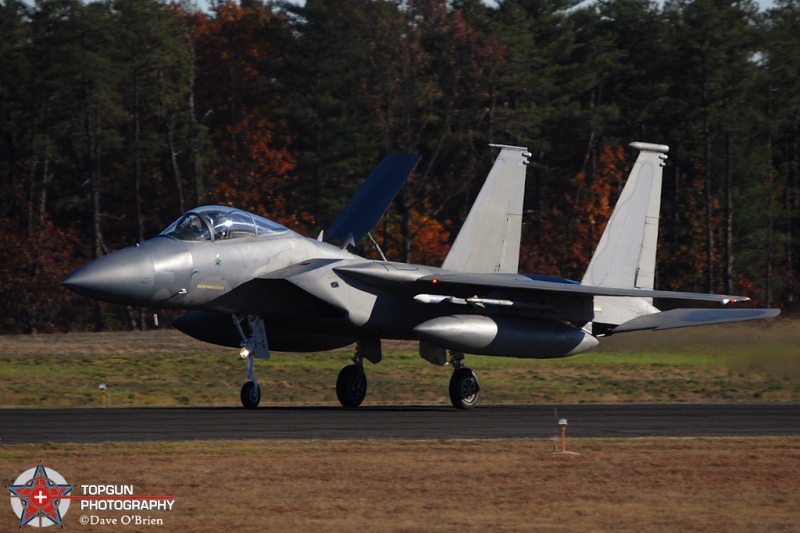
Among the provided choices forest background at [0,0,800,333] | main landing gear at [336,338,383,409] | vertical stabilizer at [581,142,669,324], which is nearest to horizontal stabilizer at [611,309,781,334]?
vertical stabilizer at [581,142,669,324]

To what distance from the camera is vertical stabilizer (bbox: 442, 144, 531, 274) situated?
22594 mm

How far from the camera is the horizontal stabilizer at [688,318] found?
2128 centimetres

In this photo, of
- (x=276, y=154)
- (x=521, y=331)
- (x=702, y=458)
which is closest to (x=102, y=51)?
(x=276, y=154)

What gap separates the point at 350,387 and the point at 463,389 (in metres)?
1.87

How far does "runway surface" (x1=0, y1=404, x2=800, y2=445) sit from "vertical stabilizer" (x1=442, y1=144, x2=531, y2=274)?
3.05m

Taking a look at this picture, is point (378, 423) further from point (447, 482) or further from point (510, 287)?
point (447, 482)

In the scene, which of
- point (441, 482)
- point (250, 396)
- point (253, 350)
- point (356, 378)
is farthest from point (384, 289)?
point (441, 482)

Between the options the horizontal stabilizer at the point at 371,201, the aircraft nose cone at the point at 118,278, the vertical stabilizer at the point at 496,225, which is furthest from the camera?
the vertical stabilizer at the point at 496,225

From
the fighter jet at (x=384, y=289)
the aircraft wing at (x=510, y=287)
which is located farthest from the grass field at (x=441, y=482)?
the aircraft wing at (x=510, y=287)

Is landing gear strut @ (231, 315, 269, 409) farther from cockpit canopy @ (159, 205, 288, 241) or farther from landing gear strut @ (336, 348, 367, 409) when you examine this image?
landing gear strut @ (336, 348, 367, 409)

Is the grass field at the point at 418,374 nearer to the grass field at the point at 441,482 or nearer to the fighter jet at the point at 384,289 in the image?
the fighter jet at the point at 384,289

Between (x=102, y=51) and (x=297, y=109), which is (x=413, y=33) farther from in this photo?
(x=102, y=51)

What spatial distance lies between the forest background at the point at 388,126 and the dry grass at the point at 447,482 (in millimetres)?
37315

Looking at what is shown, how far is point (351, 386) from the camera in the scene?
20672mm
